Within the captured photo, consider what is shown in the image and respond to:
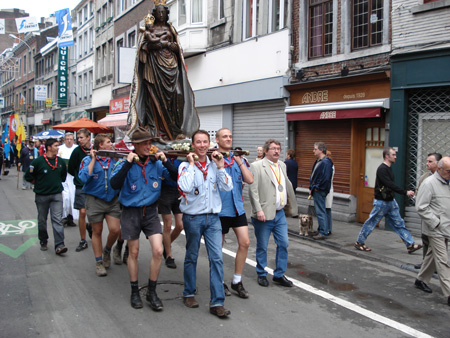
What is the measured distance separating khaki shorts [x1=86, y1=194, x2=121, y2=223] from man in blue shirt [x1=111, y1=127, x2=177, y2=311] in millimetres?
1247

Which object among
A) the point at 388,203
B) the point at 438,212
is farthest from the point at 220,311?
the point at 388,203

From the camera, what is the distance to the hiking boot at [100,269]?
249 inches

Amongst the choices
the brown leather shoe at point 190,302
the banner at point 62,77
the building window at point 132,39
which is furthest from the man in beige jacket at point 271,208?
the banner at point 62,77

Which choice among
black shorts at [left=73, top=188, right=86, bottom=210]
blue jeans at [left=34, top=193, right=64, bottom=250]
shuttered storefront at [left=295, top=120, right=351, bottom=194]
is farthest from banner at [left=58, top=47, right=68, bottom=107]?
blue jeans at [left=34, top=193, right=64, bottom=250]

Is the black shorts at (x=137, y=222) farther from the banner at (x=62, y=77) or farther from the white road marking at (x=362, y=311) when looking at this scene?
the banner at (x=62, y=77)

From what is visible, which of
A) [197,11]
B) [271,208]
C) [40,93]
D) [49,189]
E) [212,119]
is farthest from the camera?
[40,93]

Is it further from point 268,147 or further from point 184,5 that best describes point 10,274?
point 184,5

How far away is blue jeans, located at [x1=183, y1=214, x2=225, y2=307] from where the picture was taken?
4922mm

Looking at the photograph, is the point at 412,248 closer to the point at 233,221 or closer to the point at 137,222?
the point at 233,221

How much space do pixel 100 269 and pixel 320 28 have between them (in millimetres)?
9503

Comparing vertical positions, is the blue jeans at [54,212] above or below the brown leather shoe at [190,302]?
above

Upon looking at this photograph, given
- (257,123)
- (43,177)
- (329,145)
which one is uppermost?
(257,123)

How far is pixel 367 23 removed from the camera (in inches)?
456

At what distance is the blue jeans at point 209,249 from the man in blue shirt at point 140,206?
0.35 metres
